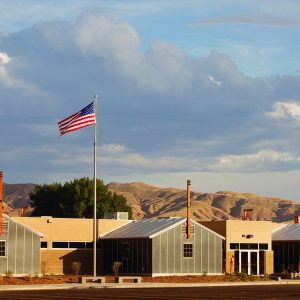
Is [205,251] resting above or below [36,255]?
above

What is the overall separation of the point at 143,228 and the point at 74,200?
3403 cm

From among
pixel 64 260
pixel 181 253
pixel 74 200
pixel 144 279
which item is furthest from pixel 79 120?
pixel 74 200

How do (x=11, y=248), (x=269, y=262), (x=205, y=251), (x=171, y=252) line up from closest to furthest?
(x=11, y=248) → (x=171, y=252) → (x=205, y=251) → (x=269, y=262)

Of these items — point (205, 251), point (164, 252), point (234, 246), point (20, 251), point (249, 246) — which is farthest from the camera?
point (249, 246)

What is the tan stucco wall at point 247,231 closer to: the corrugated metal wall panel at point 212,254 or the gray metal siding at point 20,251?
the corrugated metal wall panel at point 212,254

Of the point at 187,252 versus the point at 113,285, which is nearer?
the point at 113,285

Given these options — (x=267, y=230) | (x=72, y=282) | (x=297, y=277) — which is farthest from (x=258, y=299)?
(x=267, y=230)

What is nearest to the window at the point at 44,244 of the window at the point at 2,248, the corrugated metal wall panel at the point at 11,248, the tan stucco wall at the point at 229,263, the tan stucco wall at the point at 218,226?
the corrugated metal wall panel at the point at 11,248

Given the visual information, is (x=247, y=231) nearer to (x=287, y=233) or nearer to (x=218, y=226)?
(x=218, y=226)

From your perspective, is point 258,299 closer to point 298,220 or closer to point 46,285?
point 46,285

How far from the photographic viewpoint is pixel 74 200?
4173 inches

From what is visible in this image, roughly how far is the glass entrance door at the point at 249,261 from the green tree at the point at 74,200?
1136 inches

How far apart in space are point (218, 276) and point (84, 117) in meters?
17.6

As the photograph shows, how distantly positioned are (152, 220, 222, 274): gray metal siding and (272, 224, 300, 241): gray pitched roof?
1011 cm
